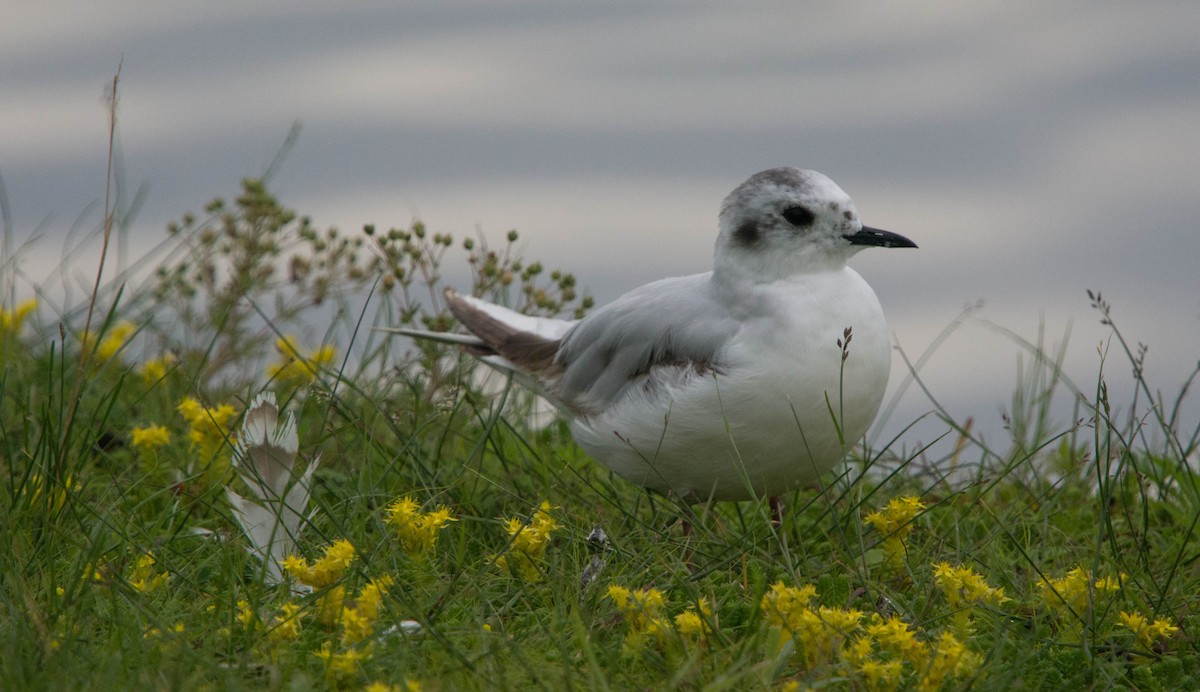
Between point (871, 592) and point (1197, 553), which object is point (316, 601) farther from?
point (1197, 553)

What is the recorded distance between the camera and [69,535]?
4570mm

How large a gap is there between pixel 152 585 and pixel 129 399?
326cm

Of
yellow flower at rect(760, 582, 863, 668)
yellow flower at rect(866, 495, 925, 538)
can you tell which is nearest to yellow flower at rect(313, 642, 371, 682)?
yellow flower at rect(760, 582, 863, 668)

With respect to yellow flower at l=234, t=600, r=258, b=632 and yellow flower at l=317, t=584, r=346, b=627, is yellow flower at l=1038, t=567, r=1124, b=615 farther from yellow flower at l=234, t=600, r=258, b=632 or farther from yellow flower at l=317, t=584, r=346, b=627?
yellow flower at l=234, t=600, r=258, b=632

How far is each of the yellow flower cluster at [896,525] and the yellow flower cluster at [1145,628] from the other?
776 millimetres

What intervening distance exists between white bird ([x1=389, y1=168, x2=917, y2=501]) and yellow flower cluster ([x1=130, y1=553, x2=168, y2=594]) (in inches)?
71.3

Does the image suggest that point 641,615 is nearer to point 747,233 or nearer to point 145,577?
point 145,577

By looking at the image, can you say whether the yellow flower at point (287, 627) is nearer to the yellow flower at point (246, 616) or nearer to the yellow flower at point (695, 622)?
the yellow flower at point (246, 616)

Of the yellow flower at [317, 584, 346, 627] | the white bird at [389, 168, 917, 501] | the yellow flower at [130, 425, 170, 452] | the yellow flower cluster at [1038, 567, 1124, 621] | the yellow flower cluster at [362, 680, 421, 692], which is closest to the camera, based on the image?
the yellow flower cluster at [362, 680, 421, 692]

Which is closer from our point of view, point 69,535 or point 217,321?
point 69,535

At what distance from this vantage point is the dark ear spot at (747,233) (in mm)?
5406

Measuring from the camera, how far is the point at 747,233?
17.8ft

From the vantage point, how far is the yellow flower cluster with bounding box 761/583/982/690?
348cm

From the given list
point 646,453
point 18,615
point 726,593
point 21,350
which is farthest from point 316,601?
point 21,350
